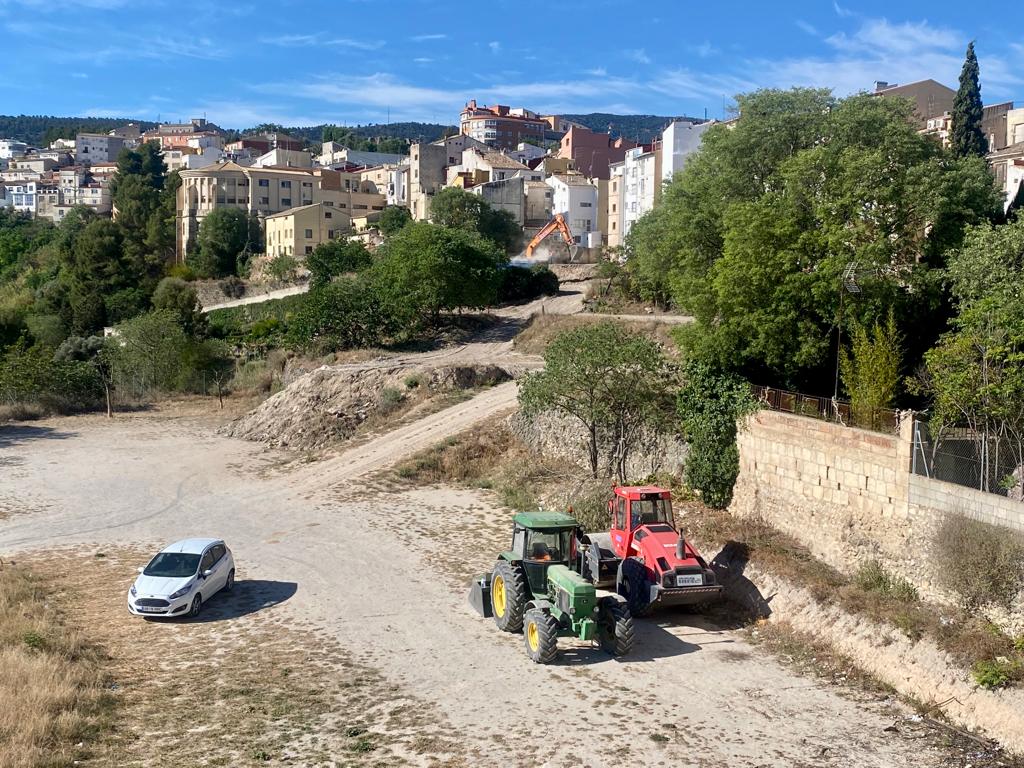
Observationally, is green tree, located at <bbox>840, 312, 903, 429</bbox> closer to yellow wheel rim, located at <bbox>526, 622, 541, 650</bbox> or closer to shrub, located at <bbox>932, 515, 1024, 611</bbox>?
shrub, located at <bbox>932, 515, 1024, 611</bbox>

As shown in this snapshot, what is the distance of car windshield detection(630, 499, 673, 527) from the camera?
19.6m

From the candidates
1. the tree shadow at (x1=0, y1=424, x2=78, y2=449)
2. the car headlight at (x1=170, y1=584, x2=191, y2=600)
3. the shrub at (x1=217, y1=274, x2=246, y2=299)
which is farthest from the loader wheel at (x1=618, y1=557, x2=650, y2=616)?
the shrub at (x1=217, y1=274, x2=246, y2=299)

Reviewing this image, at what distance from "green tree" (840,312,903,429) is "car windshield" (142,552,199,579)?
48.5ft

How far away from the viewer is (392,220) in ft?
270

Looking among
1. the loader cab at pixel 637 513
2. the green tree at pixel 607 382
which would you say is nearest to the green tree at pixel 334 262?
the green tree at pixel 607 382

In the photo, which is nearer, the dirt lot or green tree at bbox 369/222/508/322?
the dirt lot

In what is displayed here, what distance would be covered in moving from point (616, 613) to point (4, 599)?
12.3 m

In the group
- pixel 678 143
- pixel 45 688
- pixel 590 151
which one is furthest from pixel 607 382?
pixel 590 151

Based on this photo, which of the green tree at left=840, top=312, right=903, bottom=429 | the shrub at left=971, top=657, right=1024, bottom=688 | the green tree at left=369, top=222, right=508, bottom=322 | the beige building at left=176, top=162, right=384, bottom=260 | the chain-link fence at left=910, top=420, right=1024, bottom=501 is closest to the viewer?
the shrub at left=971, top=657, right=1024, bottom=688

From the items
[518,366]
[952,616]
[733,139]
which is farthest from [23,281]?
[952,616]

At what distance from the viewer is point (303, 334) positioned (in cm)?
4800

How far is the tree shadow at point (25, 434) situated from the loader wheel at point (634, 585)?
28.7 metres

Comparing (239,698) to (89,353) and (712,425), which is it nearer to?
A: (712,425)

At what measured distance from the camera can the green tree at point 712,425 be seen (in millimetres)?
23641
